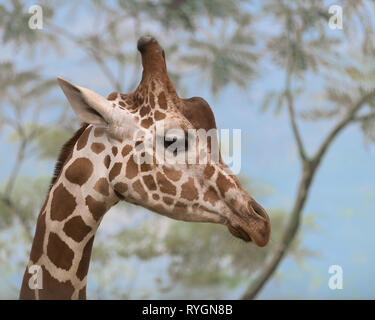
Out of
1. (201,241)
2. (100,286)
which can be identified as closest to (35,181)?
(100,286)

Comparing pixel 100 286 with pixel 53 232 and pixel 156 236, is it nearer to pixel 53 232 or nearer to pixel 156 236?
pixel 156 236

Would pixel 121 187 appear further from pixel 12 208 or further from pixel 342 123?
pixel 12 208

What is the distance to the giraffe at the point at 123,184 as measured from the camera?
1.64 m

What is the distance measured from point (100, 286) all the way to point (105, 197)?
503 cm

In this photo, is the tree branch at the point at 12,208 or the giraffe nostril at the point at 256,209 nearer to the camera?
the giraffe nostril at the point at 256,209

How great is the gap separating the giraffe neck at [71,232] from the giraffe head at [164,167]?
6 centimetres

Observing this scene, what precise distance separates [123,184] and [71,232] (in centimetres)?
27

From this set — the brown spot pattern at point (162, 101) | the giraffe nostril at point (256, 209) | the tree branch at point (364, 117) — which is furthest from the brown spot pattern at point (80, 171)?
the tree branch at point (364, 117)

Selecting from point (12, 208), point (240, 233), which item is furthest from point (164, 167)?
point (12, 208)

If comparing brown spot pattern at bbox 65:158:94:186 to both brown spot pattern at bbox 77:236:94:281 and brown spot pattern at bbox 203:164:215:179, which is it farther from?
brown spot pattern at bbox 203:164:215:179

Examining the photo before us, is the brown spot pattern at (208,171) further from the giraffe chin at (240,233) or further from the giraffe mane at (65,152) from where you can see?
the giraffe mane at (65,152)

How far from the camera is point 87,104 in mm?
1618

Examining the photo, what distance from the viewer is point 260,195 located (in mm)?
6410

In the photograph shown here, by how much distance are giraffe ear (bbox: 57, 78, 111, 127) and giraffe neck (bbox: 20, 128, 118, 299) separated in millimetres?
169
